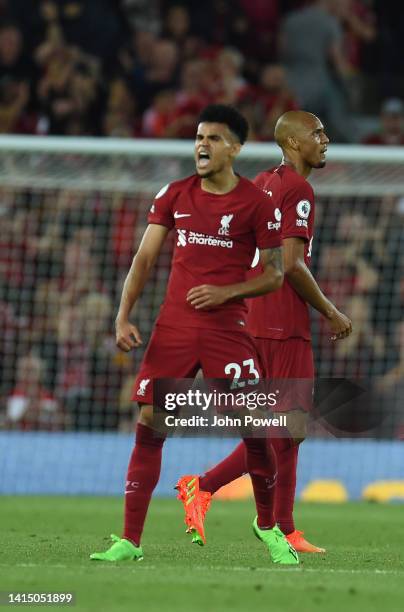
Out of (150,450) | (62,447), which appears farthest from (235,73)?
(150,450)

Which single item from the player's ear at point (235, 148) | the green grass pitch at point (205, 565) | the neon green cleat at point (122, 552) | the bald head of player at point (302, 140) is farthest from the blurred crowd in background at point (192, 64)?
the neon green cleat at point (122, 552)

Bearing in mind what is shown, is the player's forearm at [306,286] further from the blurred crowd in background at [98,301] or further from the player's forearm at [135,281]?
the blurred crowd in background at [98,301]

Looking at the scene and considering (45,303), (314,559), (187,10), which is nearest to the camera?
(314,559)

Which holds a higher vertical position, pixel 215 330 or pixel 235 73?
pixel 235 73

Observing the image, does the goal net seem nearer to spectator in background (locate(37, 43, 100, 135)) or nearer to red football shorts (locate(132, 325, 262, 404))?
spectator in background (locate(37, 43, 100, 135))

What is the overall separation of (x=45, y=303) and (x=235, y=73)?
3.92 m

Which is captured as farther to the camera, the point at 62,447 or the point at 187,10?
the point at 187,10

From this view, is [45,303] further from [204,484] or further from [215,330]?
[215,330]

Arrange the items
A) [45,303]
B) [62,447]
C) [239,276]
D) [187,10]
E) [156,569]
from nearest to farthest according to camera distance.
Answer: [156,569]
[239,276]
[62,447]
[45,303]
[187,10]

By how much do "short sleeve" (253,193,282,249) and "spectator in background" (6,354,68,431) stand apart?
711cm

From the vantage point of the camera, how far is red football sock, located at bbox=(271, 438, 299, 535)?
8414 millimetres

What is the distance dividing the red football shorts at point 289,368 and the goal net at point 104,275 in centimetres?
561

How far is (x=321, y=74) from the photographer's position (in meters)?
17.9

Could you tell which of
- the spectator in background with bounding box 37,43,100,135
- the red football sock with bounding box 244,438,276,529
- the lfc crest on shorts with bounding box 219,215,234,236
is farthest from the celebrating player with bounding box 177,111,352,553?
the spectator in background with bounding box 37,43,100,135
